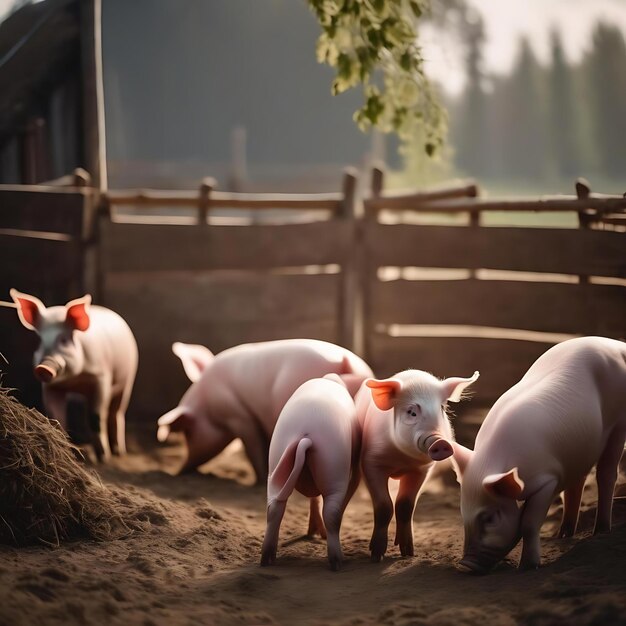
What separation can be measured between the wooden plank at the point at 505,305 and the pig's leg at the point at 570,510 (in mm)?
1810

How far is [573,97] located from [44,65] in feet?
184

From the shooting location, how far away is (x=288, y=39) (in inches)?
1496

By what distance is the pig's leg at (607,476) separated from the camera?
3.87m

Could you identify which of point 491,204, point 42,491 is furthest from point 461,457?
point 491,204

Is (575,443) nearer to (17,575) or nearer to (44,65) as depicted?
(17,575)

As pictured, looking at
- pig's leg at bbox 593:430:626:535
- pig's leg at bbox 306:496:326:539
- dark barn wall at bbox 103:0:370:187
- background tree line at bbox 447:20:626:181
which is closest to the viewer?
pig's leg at bbox 593:430:626:535

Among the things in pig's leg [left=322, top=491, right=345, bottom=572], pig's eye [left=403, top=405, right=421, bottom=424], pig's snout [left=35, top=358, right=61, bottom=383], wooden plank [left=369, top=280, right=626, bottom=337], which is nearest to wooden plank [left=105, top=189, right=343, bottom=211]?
wooden plank [left=369, top=280, right=626, bottom=337]

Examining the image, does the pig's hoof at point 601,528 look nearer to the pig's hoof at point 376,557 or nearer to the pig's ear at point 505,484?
the pig's ear at point 505,484

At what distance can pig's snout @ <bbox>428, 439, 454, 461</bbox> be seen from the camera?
340cm

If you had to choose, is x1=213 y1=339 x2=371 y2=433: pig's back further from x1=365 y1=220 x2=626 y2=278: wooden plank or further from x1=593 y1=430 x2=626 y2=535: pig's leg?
x1=365 y1=220 x2=626 y2=278: wooden plank

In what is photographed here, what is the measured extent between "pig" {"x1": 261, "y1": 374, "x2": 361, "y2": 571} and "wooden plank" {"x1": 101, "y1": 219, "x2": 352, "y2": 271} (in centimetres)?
296

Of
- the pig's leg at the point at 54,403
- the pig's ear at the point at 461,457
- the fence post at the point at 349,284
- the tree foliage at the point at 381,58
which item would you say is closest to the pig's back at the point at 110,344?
the pig's leg at the point at 54,403

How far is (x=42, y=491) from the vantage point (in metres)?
3.72

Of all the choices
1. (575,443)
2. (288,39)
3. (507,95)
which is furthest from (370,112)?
(507,95)
